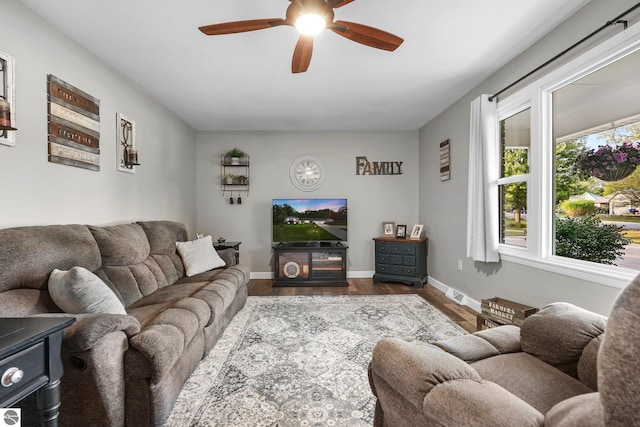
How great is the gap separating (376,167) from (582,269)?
343 cm

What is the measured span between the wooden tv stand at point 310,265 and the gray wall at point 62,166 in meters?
1.78

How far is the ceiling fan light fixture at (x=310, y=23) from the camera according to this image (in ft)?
5.76

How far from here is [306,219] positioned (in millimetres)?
4980

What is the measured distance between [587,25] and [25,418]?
3864mm

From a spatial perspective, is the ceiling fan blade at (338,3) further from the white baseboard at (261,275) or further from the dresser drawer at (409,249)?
the white baseboard at (261,275)

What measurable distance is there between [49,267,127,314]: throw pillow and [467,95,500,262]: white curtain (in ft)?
10.2

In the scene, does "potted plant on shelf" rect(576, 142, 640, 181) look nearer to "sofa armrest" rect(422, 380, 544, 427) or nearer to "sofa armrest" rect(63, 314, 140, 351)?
"sofa armrest" rect(422, 380, 544, 427)

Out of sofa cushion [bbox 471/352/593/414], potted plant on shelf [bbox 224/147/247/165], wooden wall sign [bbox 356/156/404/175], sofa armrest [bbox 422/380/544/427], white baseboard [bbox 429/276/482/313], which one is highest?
potted plant on shelf [bbox 224/147/247/165]

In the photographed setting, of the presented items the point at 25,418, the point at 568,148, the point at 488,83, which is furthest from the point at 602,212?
the point at 25,418

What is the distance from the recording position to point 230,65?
2.94 meters

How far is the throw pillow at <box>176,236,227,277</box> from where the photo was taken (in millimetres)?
3266

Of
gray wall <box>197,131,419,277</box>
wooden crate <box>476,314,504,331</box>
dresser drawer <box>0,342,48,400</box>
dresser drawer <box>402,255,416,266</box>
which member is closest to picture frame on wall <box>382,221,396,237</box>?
gray wall <box>197,131,419,277</box>

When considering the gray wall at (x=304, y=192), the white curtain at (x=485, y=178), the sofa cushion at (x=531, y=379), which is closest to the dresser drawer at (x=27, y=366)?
the sofa cushion at (x=531, y=379)

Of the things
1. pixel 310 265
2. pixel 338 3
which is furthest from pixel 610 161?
pixel 310 265
